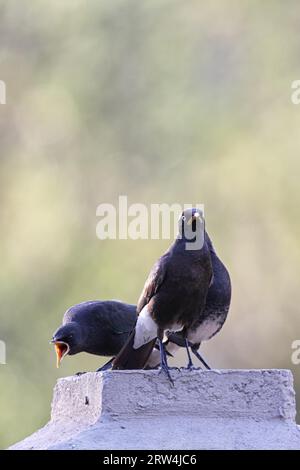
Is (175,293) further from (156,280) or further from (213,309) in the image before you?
(213,309)

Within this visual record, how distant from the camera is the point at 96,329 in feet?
22.5

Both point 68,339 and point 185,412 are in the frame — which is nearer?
point 185,412

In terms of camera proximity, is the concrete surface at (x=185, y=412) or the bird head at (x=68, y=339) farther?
Result: the bird head at (x=68, y=339)

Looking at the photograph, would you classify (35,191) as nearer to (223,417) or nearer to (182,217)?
(182,217)

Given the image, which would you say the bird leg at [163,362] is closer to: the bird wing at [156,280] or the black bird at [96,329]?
the bird wing at [156,280]

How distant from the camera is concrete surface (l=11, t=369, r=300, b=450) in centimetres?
526

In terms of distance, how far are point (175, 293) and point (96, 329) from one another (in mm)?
851

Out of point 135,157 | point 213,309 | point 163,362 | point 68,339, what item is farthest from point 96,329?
point 135,157

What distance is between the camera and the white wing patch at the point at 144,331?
618 centimetres

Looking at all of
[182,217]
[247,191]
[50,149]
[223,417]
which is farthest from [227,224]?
[223,417]

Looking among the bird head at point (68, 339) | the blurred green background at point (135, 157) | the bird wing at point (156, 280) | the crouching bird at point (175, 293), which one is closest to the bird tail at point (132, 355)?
the crouching bird at point (175, 293)

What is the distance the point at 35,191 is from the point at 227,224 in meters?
2.45

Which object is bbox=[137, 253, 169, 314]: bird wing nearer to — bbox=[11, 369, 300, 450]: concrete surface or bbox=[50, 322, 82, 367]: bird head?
bbox=[50, 322, 82, 367]: bird head

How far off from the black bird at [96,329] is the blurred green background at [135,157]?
5.67 meters
